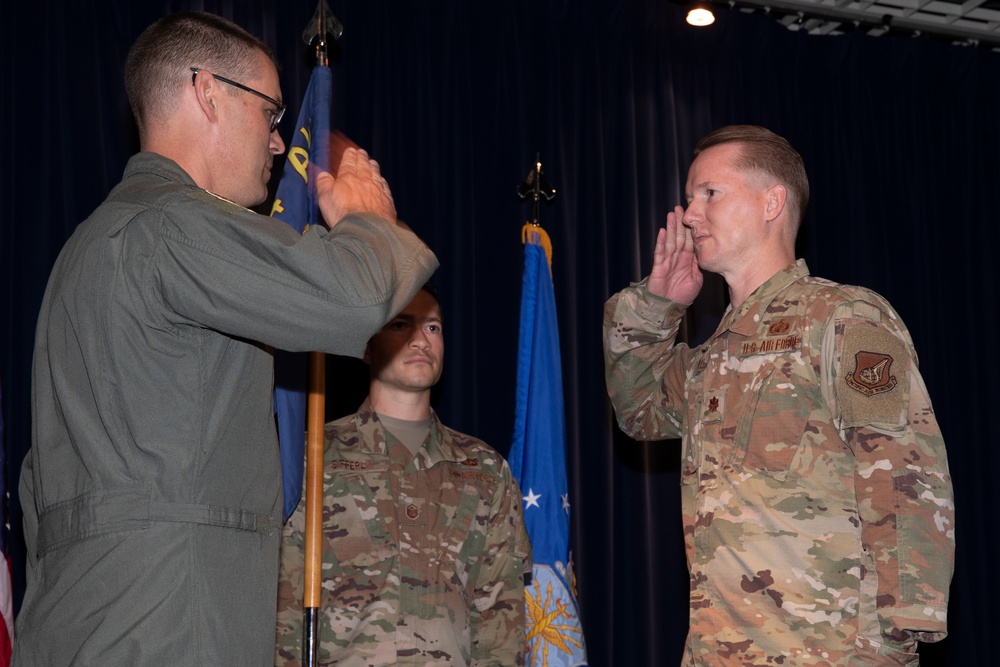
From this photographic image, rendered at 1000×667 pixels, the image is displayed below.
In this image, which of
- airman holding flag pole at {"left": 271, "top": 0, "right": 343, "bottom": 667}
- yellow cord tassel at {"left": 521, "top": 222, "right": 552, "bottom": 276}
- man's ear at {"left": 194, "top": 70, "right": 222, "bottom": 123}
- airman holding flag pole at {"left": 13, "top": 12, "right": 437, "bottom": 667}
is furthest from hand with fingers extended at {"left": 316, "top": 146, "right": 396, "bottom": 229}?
yellow cord tassel at {"left": 521, "top": 222, "right": 552, "bottom": 276}

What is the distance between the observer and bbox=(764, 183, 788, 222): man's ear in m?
2.64

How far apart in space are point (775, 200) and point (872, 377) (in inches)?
24.7

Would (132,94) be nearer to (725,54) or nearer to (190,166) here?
(190,166)

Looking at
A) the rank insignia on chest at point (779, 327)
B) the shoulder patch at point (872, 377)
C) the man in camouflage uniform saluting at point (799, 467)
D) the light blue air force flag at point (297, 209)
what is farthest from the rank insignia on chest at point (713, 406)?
the light blue air force flag at point (297, 209)

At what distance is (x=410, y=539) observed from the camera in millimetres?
3236

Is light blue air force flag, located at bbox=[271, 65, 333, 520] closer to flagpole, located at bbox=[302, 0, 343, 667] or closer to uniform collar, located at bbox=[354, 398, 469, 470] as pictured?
flagpole, located at bbox=[302, 0, 343, 667]

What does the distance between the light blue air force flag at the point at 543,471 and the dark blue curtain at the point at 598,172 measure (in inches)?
15.5

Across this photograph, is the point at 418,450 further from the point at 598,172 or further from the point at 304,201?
the point at 598,172

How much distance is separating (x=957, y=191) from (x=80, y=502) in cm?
492

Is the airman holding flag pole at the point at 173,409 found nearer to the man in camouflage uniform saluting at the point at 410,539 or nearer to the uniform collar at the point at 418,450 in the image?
the man in camouflage uniform saluting at the point at 410,539

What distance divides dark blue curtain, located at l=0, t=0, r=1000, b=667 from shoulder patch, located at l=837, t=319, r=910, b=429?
7.00ft

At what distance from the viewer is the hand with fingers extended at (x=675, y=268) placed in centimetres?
283

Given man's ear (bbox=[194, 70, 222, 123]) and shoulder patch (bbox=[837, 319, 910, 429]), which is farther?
shoulder patch (bbox=[837, 319, 910, 429])

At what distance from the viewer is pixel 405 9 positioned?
4.46 metres
